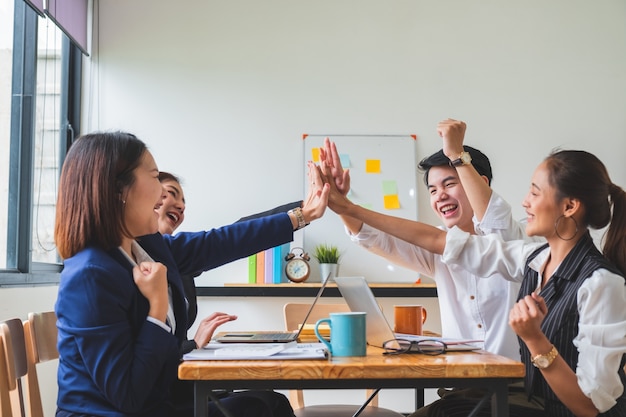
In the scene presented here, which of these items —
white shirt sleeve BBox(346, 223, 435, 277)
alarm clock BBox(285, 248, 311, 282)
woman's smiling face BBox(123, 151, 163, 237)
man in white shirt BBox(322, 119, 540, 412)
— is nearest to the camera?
woman's smiling face BBox(123, 151, 163, 237)

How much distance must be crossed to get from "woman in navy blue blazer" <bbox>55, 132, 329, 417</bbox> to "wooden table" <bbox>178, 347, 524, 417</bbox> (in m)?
0.18

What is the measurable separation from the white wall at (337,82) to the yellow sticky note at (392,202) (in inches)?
6.9

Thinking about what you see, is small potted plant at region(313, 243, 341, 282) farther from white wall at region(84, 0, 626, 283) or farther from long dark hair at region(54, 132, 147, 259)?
long dark hair at region(54, 132, 147, 259)

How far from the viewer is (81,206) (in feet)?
5.47

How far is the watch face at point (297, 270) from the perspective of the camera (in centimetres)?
437

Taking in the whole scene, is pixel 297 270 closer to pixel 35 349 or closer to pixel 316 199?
pixel 316 199

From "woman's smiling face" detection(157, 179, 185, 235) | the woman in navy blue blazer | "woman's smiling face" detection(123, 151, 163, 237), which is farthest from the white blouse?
"woman's smiling face" detection(157, 179, 185, 235)

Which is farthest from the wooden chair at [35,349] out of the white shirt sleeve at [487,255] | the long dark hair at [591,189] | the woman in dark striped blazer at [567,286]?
the long dark hair at [591,189]

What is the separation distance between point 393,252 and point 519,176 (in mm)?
2465

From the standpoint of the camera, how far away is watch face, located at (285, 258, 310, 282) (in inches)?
172

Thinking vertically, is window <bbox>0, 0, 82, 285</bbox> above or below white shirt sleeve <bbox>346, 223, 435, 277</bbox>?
above

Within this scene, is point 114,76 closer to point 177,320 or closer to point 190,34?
point 190,34

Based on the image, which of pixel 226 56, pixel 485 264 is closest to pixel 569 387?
pixel 485 264

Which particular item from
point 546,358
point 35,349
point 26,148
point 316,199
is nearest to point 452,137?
point 316,199
